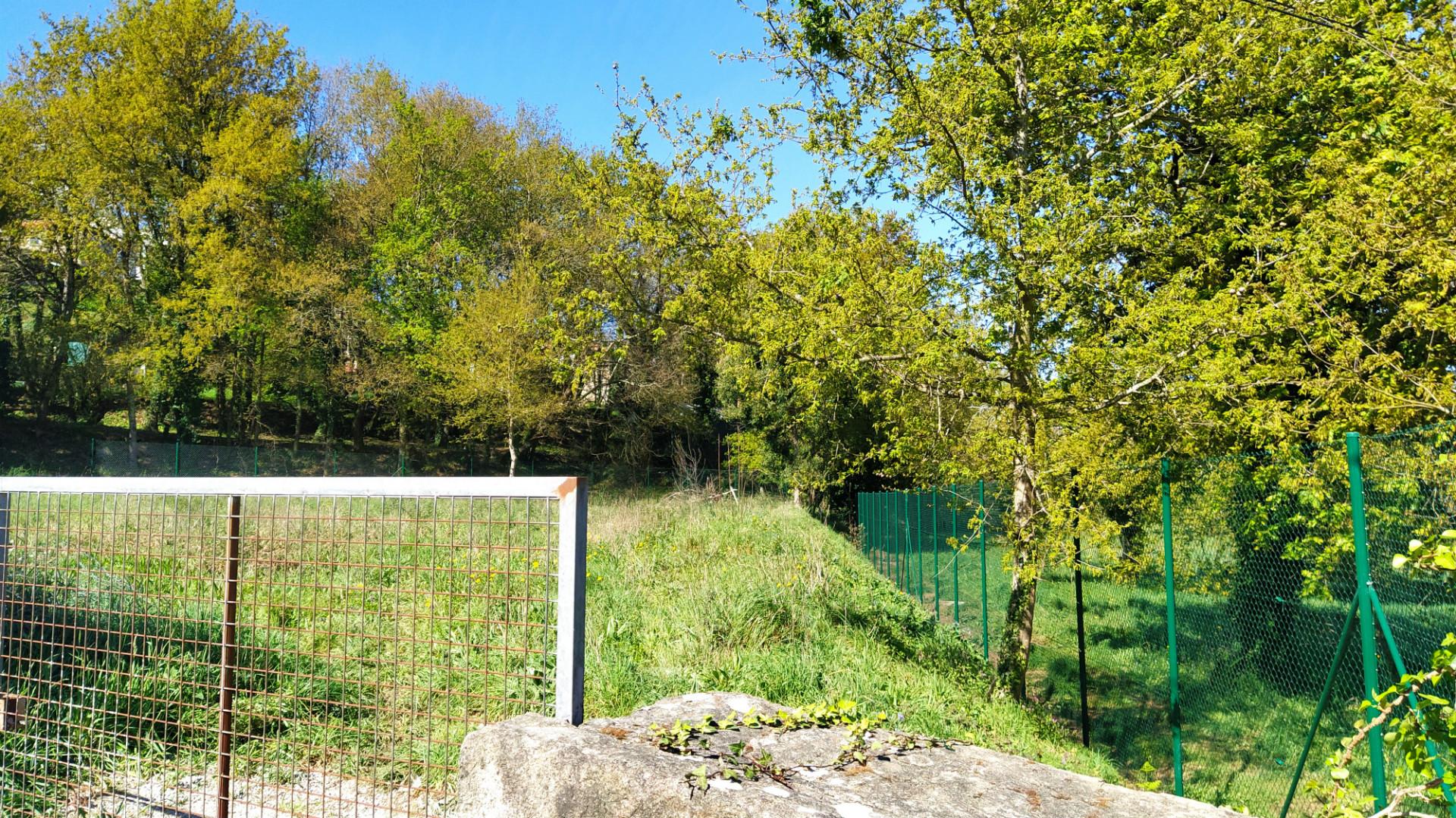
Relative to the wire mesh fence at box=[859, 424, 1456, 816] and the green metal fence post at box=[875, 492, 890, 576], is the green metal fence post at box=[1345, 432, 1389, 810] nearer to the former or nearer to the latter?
the wire mesh fence at box=[859, 424, 1456, 816]

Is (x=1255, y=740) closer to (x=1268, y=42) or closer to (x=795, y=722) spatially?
(x=795, y=722)

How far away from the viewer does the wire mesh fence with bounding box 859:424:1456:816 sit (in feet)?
13.8

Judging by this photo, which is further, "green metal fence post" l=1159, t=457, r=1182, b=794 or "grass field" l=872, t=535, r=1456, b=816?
"green metal fence post" l=1159, t=457, r=1182, b=794

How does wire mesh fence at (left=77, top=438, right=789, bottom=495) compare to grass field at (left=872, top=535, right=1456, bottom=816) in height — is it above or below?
above

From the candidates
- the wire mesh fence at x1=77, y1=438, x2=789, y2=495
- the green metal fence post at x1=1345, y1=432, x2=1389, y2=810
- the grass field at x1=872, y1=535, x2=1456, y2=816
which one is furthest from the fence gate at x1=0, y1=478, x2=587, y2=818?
the wire mesh fence at x1=77, y1=438, x2=789, y2=495

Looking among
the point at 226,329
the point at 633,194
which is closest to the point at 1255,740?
the point at 633,194

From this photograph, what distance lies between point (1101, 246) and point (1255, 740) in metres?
3.81

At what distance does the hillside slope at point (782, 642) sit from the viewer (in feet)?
18.8

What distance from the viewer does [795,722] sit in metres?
3.01

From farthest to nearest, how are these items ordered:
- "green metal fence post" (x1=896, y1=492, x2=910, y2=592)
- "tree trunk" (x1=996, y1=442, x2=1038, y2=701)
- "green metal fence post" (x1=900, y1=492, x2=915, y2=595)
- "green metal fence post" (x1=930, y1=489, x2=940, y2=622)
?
1. "green metal fence post" (x1=896, y1=492, x2=910, y2=592)
2. "green metal fence post" (x1=900, y1=492, x2=915, y2=595)
3. "green metal fence post" (x1=930, y1=489, x2=940, y2=622)
4. "tree trunk" (x1=996, y1=442, x2=1038, y2=701)

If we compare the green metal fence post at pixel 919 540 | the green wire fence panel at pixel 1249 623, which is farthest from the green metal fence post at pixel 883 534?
the green wire fence panel at pixel 1249 623

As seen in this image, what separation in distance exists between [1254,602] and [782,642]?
3633 millimetres

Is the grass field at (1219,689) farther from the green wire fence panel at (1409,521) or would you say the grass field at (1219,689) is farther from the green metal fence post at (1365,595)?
the green metal fence post at (1365,595)

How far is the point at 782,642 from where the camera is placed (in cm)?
740
